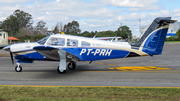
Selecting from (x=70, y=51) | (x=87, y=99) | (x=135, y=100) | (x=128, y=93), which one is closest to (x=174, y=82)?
(x=128, y=93)

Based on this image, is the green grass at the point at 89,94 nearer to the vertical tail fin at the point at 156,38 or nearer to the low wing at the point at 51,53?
the low wing at the point at 51,53

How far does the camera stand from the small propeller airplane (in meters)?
10.8

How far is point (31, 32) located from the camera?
91062 millimetres

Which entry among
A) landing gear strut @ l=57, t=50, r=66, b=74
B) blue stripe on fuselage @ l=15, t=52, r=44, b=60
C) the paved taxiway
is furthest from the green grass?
blue stripe on fuselage @ l=15, t=52, r=44, b=60

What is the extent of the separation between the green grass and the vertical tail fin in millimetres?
4772

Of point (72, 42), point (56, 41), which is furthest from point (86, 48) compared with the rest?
point (56, 41)

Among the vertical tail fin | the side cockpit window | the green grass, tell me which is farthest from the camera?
the vertical tail fin

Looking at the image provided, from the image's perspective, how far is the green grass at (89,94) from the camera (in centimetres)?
598

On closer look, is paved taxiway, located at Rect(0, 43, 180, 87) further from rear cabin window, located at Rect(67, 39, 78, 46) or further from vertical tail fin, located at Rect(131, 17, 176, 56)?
rear cabin window, located at Rect(67, 39, 78, 46)

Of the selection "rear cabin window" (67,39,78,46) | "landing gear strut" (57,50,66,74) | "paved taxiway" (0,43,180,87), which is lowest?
"paved taxiway" (0,43,180,87)

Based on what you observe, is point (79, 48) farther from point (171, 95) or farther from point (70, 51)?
point (171, 95)

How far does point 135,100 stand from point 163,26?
6994 millimetres

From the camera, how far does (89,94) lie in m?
6.46

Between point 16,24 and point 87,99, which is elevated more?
point 16,24
